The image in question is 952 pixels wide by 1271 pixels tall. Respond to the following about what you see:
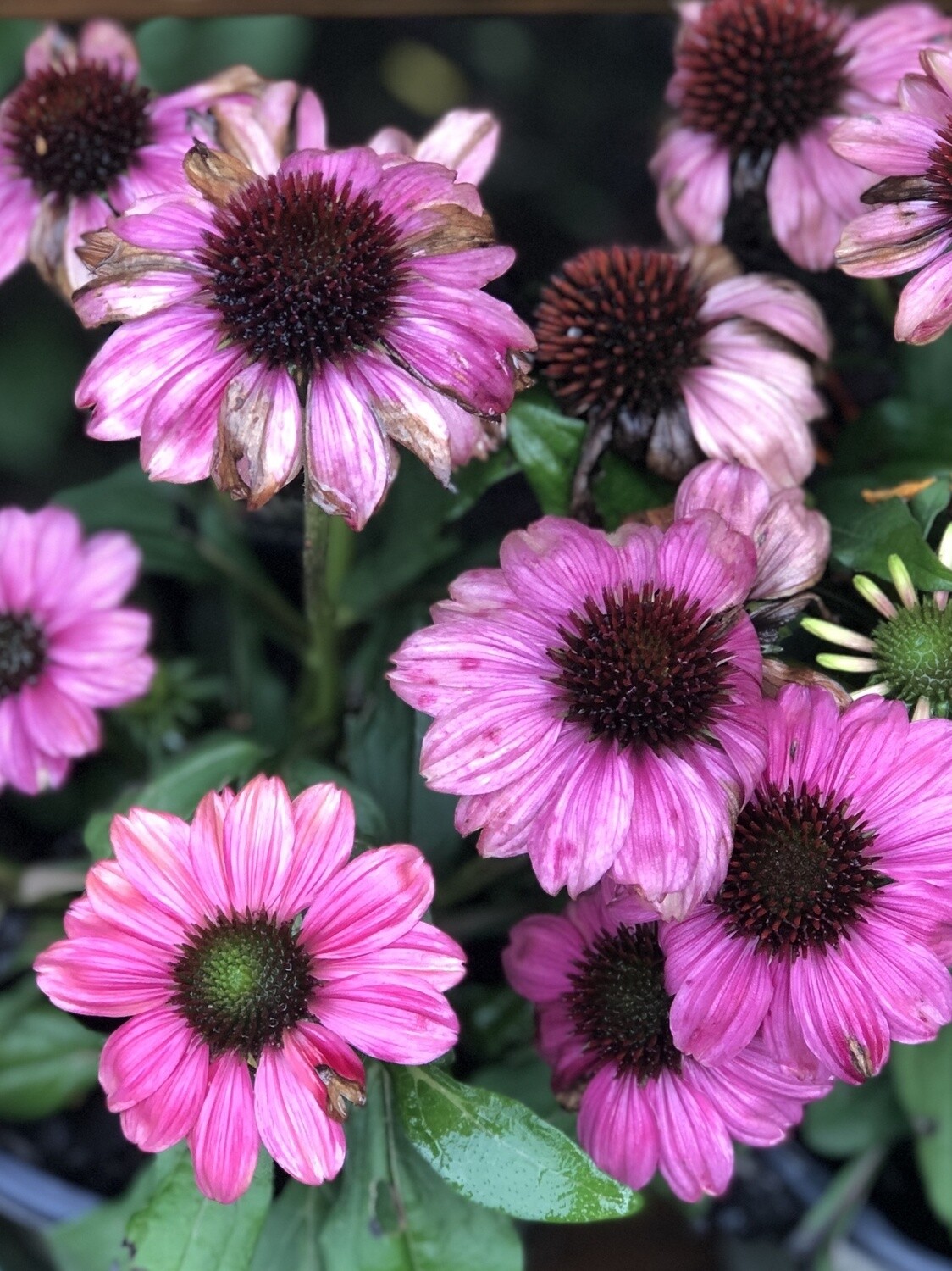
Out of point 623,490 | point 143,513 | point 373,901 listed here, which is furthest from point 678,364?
point 143,513

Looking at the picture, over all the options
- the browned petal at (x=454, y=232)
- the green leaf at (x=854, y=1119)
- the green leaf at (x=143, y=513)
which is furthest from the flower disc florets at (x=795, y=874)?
the green leaf at (x=143, y=513)

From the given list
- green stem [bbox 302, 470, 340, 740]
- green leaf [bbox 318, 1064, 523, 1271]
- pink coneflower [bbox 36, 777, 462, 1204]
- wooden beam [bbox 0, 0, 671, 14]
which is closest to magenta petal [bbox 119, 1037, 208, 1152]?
pink coneflower [bbox 36, 777, 462, 1204]

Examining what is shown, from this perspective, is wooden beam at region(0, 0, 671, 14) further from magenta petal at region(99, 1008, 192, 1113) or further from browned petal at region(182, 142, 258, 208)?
magenta petal at region(99, 1008, 192, 1113)

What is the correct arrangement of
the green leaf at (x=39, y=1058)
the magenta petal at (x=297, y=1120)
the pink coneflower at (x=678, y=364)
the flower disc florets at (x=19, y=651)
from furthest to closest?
the green leaf at (x=39, y=1058) < the flower disc florets at (x=19, y=651) < the pink coneflower at (x=678, y=364) < the magenta petal at (x=297, y=1120)

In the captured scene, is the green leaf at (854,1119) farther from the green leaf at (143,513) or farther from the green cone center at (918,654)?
the green leaf at (143,513)

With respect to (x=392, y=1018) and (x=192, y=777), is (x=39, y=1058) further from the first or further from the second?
(x=392, y=1018)

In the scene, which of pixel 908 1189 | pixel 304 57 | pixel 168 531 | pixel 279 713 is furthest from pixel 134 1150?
pixel 304 57
